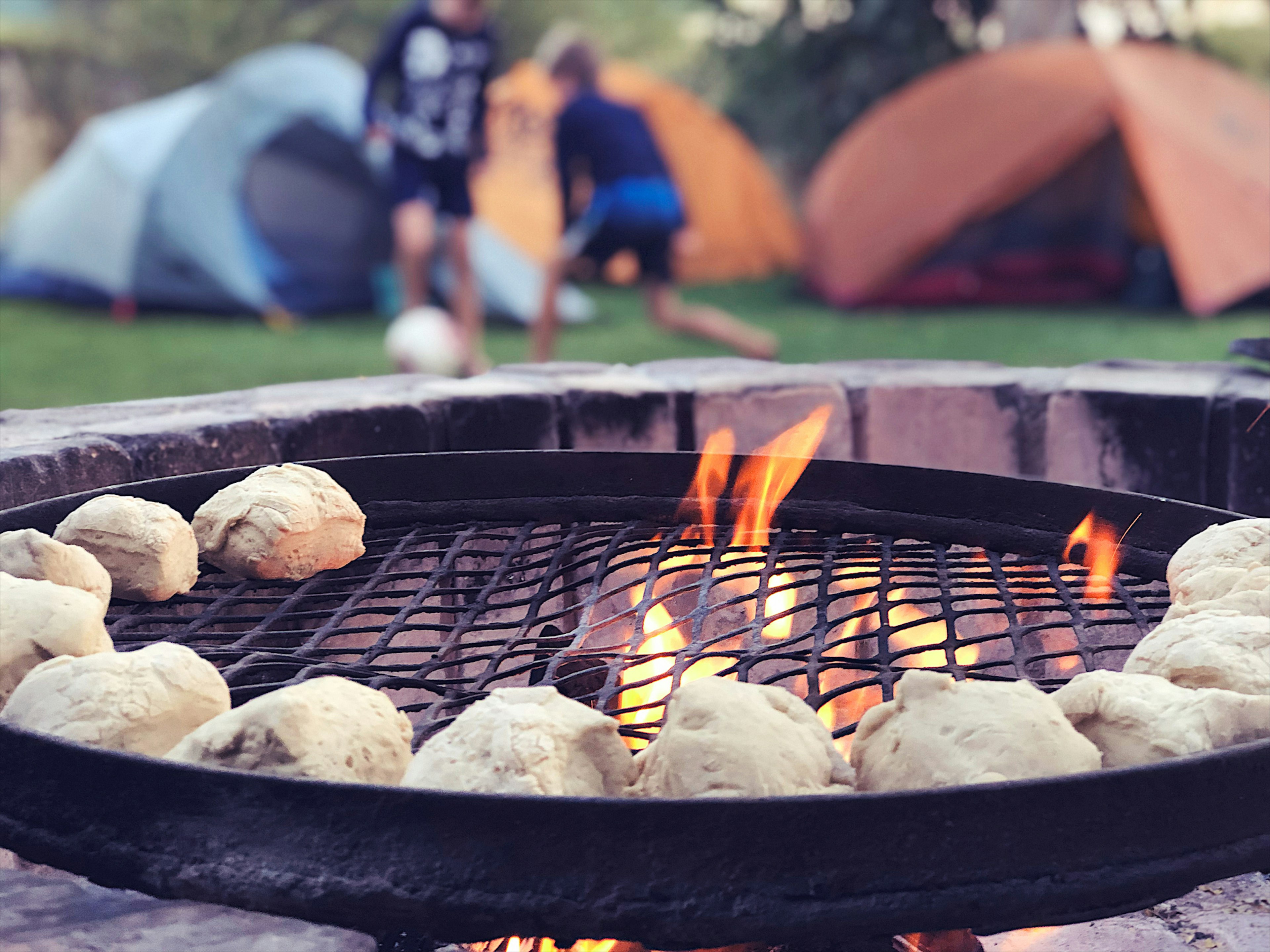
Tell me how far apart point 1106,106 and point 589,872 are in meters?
7.99

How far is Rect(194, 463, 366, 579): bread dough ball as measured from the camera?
1.46 meters

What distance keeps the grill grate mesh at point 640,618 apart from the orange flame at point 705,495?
0.03m

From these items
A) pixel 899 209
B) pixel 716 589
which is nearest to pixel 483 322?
pixel 899 209

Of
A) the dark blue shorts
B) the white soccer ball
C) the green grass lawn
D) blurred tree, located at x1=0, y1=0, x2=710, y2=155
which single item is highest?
blurred tree, located at x1=0, y1=0, x2=710, y2=155

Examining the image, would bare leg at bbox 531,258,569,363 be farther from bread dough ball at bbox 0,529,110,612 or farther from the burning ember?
bread dough ball at bbox 0,529,110,612

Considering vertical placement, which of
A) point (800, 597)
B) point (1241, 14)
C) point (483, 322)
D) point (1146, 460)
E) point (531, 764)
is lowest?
point (483, 322)

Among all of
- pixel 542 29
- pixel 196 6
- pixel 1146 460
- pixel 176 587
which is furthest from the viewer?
pixel 542 29

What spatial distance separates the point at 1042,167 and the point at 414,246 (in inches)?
170

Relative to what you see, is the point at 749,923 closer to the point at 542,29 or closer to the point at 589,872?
the point at 589,872

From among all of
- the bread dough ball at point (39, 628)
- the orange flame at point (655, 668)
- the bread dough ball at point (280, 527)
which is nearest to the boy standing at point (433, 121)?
the orange flame at point (655, 668)

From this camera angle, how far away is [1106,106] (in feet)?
25.4

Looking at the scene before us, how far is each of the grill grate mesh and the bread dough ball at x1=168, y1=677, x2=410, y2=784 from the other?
5.9 inches

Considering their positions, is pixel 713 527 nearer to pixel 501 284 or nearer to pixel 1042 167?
pixel 501 284

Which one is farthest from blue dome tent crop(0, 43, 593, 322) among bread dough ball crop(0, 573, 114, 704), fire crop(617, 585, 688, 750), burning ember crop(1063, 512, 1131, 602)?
bread dough ball crop(0, 573, 114, 704)
